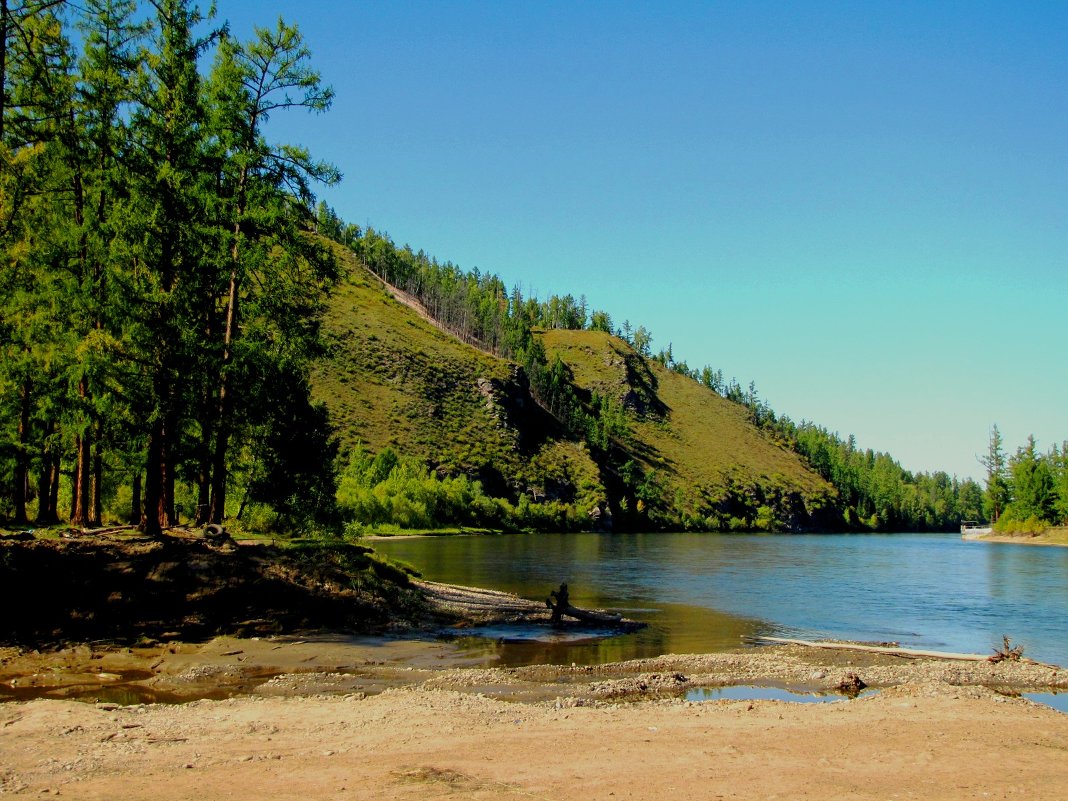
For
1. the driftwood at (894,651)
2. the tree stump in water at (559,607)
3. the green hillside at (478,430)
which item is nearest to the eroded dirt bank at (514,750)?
the driftwood at (894,651)

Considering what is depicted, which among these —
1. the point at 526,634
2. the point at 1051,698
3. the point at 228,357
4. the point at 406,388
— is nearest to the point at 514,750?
the point at 526,634

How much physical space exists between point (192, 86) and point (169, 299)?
604 cm

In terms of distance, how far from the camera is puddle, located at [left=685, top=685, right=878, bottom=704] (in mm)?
16375

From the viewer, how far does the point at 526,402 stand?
168m

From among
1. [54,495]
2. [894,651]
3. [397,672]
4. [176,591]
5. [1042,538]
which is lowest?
[1042,538]

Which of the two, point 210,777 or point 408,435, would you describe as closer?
point 210,777

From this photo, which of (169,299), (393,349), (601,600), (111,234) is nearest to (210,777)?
(169,299)

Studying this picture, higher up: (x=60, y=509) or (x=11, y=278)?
(x=11, y=278)

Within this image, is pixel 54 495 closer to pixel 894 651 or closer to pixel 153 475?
pixel 153 475

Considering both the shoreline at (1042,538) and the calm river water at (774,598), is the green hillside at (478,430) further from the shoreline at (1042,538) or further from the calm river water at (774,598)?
the calm river water at (774,598)

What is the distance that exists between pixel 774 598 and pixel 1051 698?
20458 millimetres

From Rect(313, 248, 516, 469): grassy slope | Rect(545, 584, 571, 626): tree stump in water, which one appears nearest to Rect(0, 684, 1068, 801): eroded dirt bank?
Rect(545, 584, 571, 626): tree stump in water

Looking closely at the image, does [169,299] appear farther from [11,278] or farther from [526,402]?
[526,402]

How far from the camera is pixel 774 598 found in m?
38.0
